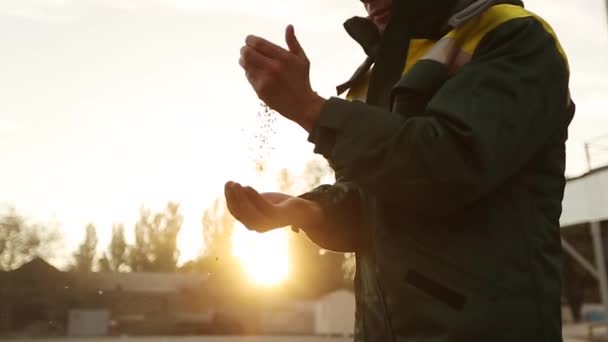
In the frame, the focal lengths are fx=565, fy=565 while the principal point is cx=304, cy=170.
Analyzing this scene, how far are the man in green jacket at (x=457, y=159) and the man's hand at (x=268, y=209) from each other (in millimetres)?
64

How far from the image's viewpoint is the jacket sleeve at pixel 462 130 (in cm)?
107

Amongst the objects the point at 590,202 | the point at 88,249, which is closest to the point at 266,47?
the point at 590,202

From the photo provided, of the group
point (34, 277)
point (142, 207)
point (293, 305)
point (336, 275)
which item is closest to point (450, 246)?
point (293, 305)

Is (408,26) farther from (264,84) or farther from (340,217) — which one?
(340,217)

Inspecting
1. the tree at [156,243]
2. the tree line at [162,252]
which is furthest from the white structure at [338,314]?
the tree at [156,243]

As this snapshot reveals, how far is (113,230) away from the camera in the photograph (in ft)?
238

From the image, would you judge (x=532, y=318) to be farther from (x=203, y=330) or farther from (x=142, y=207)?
(x=142, y=207)

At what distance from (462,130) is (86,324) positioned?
4808 cm

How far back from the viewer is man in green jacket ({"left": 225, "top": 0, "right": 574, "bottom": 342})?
42.9 inches

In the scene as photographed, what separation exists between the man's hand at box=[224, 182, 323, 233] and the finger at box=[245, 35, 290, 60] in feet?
1.10

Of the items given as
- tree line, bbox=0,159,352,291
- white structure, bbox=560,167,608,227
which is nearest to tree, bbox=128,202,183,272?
tree line, bbox=0,159,352,291

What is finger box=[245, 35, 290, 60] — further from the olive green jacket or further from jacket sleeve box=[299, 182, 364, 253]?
jacket sleeve box=[299, 182, 364, 253]

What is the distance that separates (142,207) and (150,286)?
14.9m

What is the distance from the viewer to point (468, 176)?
42.3 inches
